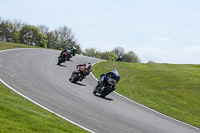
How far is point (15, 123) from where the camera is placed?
21.0 feet

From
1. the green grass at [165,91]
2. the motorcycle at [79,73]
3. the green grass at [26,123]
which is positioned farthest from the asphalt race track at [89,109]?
the green grass at [165,91]

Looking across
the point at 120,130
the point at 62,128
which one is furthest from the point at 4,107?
the point at 120,130

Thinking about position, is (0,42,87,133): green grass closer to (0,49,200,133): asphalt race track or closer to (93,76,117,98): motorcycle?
(0,49,200,133): asphalt race track

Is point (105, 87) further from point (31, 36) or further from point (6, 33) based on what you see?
point (6, 33)

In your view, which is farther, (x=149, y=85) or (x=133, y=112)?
(x=149, y=85)

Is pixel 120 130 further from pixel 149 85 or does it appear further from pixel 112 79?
pixel 149 85

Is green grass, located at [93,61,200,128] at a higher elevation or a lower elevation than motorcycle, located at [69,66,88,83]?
lower

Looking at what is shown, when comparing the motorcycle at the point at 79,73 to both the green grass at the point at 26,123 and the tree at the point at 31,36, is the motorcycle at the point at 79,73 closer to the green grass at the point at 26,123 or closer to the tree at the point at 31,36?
the green grass at the point at 26,123

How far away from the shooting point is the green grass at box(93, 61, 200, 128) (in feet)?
51.5

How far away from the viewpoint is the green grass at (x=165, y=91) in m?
15.7

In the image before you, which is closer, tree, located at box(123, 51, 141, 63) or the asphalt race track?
the asphalt race track

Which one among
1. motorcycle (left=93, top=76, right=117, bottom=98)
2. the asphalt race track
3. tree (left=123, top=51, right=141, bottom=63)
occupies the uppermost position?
tree (left=123, top=51, right=141, bottom=63)

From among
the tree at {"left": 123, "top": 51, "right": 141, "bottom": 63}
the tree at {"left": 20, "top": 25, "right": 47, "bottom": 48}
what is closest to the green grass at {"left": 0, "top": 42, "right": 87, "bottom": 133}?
the tree at {"left": 20, "top": 25, "right": 47, "bottom": 48}

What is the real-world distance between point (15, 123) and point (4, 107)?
1.33 m
